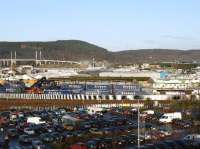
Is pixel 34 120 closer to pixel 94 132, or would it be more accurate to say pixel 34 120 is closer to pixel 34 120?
pixel 34 120

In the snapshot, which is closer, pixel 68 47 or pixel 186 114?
pixel 186 114

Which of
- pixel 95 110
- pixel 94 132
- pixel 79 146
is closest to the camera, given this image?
pixel 79 146

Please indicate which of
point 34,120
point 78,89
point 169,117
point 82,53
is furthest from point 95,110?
point 82,53

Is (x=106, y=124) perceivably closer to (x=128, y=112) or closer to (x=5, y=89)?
(x=128, y=112)

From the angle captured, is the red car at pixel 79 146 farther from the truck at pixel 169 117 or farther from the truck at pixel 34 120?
the truck at pixel 169 117

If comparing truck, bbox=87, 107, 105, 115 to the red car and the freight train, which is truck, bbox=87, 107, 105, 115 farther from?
the red car

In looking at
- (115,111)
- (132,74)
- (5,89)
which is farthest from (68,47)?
(115,111)

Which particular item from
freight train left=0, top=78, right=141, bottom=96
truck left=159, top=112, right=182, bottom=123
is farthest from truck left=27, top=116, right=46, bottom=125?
freight train left=0, top=78, right=141, bottom=96

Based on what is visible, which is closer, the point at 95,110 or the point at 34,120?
the point at 34,120
